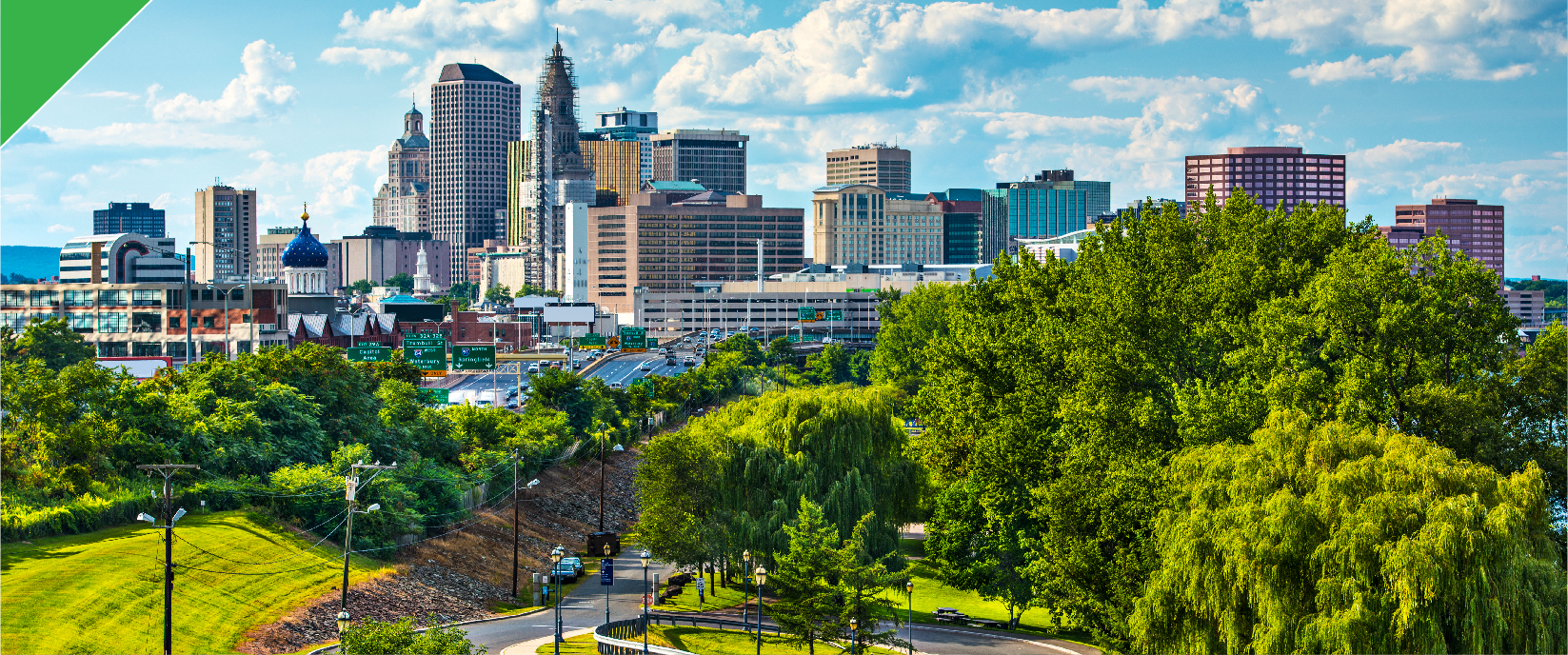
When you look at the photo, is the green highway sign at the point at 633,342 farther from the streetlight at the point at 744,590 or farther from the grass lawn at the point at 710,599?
the streetlight at the point at 744,590

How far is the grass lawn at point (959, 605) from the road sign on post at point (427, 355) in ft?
119

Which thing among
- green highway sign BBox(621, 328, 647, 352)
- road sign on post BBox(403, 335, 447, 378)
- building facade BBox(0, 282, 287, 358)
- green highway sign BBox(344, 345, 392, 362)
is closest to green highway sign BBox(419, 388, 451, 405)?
road sign on post BBox(403, 335, 447, 378)

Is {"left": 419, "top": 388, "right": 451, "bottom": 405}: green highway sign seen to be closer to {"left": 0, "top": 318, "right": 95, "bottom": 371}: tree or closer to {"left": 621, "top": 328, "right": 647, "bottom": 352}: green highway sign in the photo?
{"left": 0, "top": 318, "right": 95, "bottom": 371}: tree

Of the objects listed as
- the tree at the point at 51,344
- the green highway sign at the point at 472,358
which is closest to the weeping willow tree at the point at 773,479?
the green highway sign at the point at 472,358

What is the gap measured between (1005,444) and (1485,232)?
186m

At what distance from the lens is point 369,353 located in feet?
266

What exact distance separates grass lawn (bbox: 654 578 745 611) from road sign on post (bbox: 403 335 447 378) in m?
33.9

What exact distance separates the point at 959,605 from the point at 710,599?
878 centimetres

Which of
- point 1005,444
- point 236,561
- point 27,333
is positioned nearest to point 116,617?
point 236,561

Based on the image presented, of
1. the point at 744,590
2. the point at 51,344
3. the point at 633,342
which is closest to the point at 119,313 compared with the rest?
the point at 51,344

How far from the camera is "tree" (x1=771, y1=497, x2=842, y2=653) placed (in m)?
36.2

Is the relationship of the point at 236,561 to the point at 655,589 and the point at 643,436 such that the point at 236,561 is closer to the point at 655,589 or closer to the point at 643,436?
the point at 655,589

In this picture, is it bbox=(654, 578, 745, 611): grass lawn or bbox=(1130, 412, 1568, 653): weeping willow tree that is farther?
bbox=(654, 578, 745, 611): grass lawn

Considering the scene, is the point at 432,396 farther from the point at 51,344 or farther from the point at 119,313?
the point at 119,313
